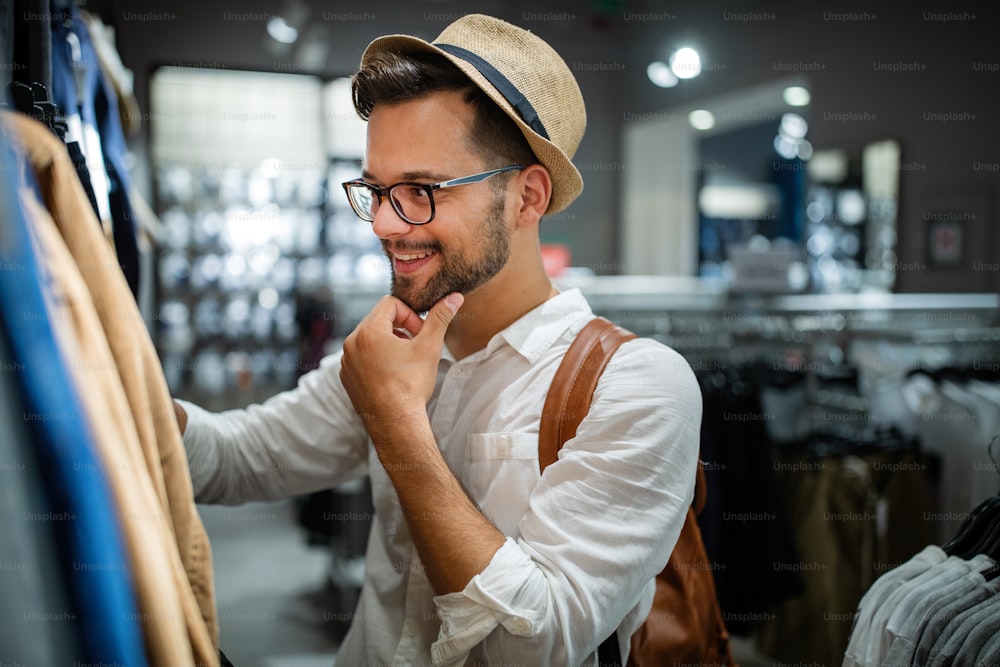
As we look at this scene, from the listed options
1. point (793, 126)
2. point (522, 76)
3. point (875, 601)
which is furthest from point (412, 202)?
point (793, 126)

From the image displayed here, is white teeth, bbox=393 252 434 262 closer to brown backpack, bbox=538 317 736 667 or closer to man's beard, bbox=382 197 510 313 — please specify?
man's beard, bbox=382 197 510 313

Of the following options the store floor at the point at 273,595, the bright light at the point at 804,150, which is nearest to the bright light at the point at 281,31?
the store floor at the point at 273,595

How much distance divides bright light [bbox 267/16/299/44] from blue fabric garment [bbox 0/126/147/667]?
5371mm

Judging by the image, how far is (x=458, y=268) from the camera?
1219 millimetres

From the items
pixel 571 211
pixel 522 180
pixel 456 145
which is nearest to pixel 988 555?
pixel 522 180

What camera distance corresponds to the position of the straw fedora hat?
1.16m

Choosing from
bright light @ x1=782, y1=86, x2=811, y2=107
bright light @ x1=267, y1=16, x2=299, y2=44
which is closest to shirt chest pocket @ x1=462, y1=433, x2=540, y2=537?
bright light @ x1=782, y1=86, x2=811, y2=107

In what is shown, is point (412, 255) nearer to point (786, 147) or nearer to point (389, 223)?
point (389, 223)

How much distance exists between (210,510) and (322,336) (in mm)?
1428

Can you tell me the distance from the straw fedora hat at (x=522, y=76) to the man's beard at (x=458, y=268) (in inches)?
5.1

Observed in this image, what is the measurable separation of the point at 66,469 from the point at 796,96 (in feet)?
17.8

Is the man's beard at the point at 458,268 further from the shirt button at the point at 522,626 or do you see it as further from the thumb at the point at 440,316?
the shirt button at the point at 522,626

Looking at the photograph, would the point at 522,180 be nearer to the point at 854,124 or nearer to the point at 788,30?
the point at 854,124

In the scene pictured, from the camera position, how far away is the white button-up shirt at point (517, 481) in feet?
A: 3.36
